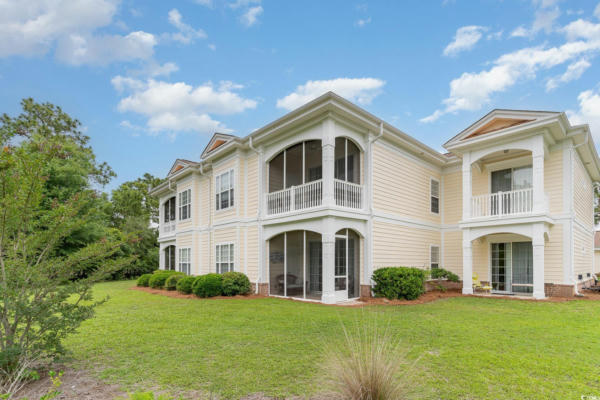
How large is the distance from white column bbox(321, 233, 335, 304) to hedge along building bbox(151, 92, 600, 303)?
0.05 metres

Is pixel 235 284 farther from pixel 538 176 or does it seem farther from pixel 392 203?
pixel 538 176

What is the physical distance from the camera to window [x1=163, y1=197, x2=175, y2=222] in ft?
73.7

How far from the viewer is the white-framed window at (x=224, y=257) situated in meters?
14.2

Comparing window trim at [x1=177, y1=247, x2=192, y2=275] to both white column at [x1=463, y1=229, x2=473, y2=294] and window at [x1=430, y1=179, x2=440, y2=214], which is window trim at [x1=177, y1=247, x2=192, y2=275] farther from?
white column at [x1=463, y1=229, x2=473, y2=294]

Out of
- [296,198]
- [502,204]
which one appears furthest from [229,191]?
[502,204]

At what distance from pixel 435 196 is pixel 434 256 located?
9.46ft

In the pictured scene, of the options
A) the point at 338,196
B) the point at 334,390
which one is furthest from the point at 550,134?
the point at 334,390

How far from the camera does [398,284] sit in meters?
10.8

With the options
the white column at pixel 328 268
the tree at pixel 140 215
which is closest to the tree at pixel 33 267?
the white column at pixel 328 268

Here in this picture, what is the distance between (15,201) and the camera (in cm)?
399

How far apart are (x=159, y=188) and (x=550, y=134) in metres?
20.9

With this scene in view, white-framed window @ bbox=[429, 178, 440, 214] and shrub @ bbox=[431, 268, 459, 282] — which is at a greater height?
white-framed window @ bbox=[429, 178, 440, 214]

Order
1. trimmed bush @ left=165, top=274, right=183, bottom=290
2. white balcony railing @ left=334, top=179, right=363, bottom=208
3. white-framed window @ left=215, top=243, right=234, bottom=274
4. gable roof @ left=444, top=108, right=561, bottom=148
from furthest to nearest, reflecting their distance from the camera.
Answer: trimmed bush @ left=165, top=274, right=183, bottom=290
white-framed window @ left=215, top=243, right=234, bottom=274
gable roof @ left=444, top=108, right=561, bottom=148
white balcony railing @ left=334, top=179, right=363, bottom=208

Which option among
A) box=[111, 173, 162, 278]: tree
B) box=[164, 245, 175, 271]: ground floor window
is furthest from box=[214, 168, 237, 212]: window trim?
box=[111, 173, 162, 278]: tree
